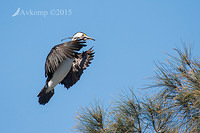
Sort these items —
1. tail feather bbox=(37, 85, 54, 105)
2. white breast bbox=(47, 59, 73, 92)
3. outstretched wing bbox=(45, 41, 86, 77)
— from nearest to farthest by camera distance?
outstretched wing bbox=(45, 41, 86, 77), white breast bbox=(47, 59, 73, 92), tail feather bbox=(37, 85, 54, 105)

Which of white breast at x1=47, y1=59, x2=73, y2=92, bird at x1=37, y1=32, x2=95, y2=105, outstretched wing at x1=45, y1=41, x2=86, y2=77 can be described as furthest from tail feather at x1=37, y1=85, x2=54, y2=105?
outstretched wing at x1=45, y1=41, x2=86, y2=77

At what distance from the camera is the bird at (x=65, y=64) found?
6.01 m

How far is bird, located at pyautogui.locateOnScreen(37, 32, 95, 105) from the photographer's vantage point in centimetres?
601

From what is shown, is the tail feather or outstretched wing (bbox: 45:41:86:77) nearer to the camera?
outstretched wing (bbox: 45:41:86:77)

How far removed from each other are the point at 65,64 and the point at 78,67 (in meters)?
0.66

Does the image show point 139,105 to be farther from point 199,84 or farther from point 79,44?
point 79,44

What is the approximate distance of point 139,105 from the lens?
3863mm

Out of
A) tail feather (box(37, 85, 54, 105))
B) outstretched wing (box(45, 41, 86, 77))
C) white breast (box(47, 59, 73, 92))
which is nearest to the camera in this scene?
outstretched wing (box(45, 41, 86, 77))

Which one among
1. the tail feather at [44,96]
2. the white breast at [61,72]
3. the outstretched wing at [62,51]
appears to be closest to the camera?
the outstretched wing at [62,51]

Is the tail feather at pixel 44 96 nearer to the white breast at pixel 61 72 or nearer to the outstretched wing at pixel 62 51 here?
the white breast at pixel 61 72

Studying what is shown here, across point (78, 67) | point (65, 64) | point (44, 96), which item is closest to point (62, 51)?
point (65, 64)

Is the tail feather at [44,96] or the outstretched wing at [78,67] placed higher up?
the outstretched wing at [78,67]

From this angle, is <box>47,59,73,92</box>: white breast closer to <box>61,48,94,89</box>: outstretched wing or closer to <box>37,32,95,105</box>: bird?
<box>37,32,95,105</box>: bird

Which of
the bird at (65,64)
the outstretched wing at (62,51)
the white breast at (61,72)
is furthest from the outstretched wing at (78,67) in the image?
the outstretched wing at (62,51)
